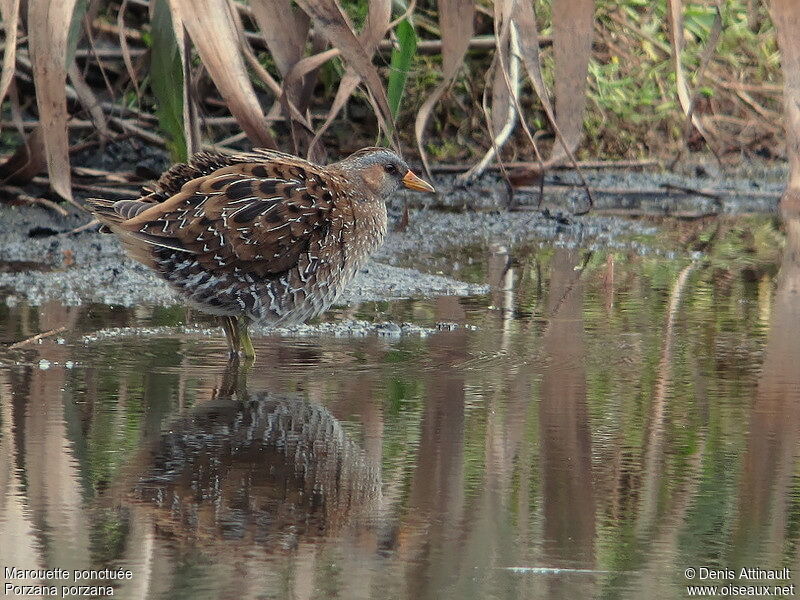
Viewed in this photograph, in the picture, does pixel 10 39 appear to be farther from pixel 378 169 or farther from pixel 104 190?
pixel 104 190

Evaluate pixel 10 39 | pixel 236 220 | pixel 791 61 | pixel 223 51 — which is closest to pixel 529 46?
pixel 791 61

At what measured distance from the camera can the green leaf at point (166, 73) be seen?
18.6 feet

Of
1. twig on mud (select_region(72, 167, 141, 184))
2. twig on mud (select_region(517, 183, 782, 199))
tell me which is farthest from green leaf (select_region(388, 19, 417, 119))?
twig on mud (select_region(517, 183, 782, 199))

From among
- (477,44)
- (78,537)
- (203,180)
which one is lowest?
(78,537)

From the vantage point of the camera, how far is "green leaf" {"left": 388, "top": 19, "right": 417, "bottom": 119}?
6457mm

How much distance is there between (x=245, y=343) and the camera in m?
5.04

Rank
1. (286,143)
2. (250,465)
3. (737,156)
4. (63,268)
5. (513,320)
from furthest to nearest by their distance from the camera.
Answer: (737,156)
(286,143)
(63,268)
(513,320)
(250,465)

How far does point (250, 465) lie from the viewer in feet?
11.8

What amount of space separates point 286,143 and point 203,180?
14.3 ft

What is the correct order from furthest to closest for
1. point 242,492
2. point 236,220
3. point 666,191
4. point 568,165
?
point 568,165 → point 666,191 → point 236,220 → point 242,492

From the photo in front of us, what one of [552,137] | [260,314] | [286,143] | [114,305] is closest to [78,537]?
[260,314]

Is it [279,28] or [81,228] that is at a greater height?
[279,28]

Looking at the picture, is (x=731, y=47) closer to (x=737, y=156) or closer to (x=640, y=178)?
(x=737, y=156)

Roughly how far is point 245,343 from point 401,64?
1.99 m
